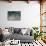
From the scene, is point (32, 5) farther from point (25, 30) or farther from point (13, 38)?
point (13, 38)

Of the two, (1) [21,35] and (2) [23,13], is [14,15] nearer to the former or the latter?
(2) [23,13]

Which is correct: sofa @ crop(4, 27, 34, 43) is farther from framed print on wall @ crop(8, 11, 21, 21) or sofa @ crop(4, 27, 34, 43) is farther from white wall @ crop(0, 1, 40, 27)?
framed print on wall @ crop(8, 11, 21, 21)

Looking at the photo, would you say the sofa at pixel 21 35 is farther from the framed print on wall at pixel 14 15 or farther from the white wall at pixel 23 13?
the framed print on wall at pixel 14 15

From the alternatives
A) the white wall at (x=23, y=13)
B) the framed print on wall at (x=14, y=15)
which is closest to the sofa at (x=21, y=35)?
the white wall at (x=23, y=13)

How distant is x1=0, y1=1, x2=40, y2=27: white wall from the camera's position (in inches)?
145

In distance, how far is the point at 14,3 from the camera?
3682 mm

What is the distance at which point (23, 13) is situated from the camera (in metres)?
3.71

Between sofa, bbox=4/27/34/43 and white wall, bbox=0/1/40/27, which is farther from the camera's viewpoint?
white wall, bbox=0/1/40/27

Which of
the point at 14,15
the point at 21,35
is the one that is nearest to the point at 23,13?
the point at 14,15

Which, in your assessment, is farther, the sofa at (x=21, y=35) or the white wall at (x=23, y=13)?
the white wall at (x=23, y=13)

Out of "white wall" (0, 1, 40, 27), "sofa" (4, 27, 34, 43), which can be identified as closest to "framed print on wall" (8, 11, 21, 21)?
"white wall" (0, 1, 40, 27)

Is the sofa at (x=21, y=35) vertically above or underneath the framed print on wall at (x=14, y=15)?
A: underneath

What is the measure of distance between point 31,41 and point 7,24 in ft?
2.89

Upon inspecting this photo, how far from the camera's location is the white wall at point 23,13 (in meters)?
3.68
